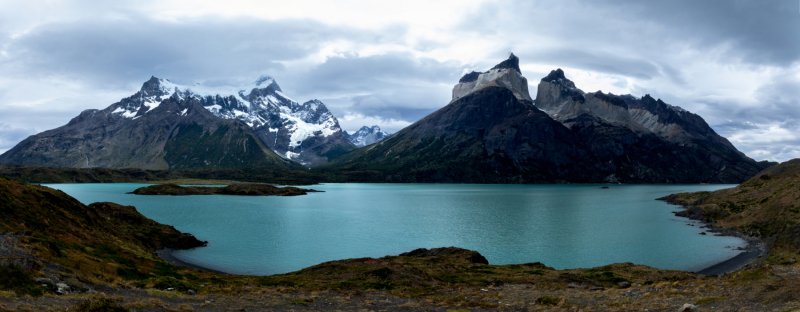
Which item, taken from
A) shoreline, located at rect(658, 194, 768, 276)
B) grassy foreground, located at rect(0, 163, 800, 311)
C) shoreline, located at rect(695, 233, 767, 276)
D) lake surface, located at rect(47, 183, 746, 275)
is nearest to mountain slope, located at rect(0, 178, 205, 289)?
grassy foreground, located at rect(0, 163, 800, 311)

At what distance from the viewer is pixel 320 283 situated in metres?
52.2

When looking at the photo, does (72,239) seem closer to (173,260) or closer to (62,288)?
(173,260)

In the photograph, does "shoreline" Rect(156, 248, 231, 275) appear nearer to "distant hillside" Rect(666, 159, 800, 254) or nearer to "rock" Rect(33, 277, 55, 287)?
"rock" Rect(33, 277, 55, 287)

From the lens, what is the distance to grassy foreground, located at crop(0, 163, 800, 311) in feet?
106

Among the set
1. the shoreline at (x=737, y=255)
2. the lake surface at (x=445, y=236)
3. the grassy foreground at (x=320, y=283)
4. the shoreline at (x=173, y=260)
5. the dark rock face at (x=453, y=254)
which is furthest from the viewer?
the lake surface at (x=445, y=236)

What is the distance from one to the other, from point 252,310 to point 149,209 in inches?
6804

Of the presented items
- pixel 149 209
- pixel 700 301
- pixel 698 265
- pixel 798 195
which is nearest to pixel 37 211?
pixel 700 301

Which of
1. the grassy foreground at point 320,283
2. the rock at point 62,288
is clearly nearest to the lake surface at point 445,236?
the grassy foreground at point 320,283

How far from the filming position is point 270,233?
405ft

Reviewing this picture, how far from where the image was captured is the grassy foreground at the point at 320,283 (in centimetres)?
3219

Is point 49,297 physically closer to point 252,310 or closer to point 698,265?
point 252,310

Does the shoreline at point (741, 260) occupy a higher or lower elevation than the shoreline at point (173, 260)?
higher

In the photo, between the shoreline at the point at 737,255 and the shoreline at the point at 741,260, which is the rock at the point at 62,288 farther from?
the shoreline at the point at 741,260

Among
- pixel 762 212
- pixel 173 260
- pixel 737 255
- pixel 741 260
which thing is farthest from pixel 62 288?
pixel 762 212
